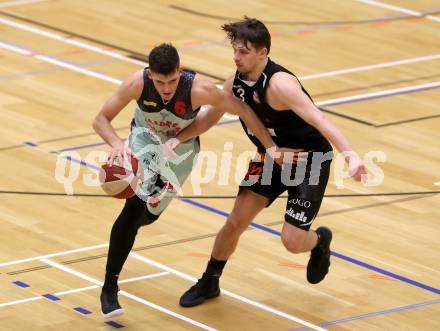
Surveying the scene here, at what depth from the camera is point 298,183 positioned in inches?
333

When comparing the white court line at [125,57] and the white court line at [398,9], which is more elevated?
the white court line at [398,9]

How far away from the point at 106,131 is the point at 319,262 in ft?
5.64

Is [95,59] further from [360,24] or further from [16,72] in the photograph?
[360,24]

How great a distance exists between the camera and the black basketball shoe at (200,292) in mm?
8711

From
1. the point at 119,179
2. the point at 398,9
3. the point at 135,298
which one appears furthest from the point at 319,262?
the point at 398,9

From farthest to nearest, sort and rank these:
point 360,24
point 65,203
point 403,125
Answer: point 360,24
point 403,125
point 65,203

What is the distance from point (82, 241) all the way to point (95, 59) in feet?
16.8

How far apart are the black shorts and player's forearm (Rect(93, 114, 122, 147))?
3.15 ft

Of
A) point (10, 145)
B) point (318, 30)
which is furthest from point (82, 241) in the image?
point (318, 30)

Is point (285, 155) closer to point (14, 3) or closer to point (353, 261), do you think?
point (353, 261)

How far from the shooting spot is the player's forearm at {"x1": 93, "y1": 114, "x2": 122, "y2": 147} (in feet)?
26.9

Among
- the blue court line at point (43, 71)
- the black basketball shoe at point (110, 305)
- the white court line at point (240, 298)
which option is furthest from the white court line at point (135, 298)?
the blue court line at point (43, 71)

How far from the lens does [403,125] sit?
12625 mm

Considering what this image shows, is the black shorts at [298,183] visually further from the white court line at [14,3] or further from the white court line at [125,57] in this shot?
the white court line at [14,3]
